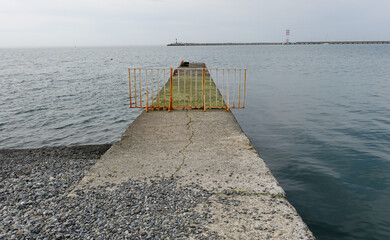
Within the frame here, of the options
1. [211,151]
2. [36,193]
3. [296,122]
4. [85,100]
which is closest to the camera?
[36,193]

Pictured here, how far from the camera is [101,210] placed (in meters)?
4.34

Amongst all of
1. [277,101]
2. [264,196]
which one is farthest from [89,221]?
[277,101]

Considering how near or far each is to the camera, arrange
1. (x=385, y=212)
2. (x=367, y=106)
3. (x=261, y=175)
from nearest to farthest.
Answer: (x=261, y=175) < (x=385, y=212) < (x=367, y=106)

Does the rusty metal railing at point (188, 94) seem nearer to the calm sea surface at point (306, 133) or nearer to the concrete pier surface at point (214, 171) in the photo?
the calm sea surface at point (306, 133)

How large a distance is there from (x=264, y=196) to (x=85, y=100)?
1740 centimetres

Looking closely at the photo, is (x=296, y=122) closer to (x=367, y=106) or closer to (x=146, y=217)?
(x=367, y=106)

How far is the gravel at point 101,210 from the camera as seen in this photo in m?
3.84

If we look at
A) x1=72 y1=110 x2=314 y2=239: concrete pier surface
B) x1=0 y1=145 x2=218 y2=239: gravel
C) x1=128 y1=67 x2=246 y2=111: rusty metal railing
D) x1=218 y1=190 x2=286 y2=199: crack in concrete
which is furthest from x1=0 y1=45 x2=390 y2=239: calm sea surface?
x1=0 y1=145 x2=218 y2=239: gravel

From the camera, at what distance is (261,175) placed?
5.44 meters

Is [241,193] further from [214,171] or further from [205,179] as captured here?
[214,171]

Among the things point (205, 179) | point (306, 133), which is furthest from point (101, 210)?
point (306, 133)

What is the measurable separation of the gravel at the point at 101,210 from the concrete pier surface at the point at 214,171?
0.17 meters

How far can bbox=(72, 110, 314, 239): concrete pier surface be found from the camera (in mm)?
4004

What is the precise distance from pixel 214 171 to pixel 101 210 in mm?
2176
